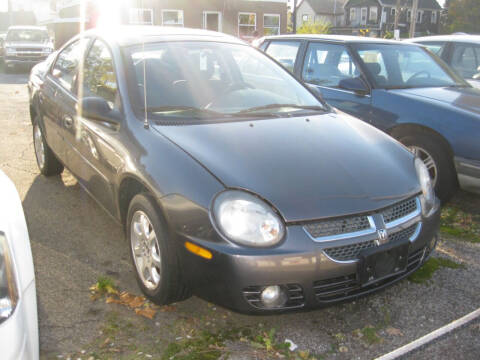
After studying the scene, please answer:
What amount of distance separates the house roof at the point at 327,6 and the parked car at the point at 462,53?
65.3 m

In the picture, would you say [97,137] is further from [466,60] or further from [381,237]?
[466,60]

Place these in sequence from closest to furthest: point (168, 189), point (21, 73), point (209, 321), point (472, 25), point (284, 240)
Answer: point (284, 240) < point (168, 189) < point (209, 321) < point (21, 73) < point (472, 25)

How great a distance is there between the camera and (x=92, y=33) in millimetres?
4320

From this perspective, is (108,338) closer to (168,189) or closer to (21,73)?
(168,189)

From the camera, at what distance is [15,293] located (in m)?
1.65

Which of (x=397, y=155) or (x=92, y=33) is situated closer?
(x=397, y=155)

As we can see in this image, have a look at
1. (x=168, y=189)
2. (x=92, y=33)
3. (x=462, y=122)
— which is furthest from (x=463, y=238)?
(x=92, y=33)

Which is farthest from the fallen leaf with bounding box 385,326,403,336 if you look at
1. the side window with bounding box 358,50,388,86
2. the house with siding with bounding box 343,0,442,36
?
the house with siding with bounding box 343,0,442,36

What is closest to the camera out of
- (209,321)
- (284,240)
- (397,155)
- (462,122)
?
(284,240)

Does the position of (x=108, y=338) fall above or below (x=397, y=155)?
below

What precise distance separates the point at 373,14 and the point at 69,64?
63783mm

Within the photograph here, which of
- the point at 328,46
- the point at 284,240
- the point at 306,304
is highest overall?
the point at 328,46

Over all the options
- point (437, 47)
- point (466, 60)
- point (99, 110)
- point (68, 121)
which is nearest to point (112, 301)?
point (99, 110)

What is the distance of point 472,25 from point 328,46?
198ft
